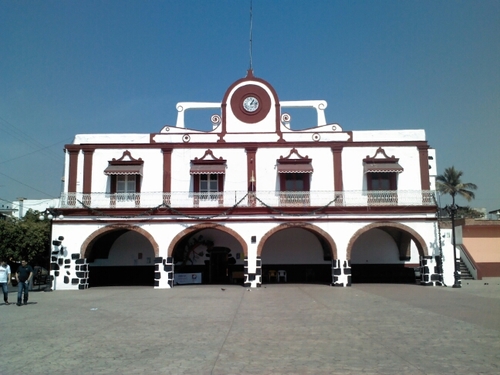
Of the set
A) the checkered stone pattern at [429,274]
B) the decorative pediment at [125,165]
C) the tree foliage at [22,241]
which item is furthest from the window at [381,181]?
the tree foliage at [22,241]

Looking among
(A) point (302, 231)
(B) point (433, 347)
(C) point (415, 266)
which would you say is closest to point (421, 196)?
(C) point (415, 266)

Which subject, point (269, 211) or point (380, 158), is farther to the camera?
point (380, 158)

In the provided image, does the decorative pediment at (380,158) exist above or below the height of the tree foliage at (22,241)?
above

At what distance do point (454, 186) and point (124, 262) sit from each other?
120 ft

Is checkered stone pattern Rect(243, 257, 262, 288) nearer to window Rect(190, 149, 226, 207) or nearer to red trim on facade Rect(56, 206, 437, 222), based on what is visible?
red trim on facade Rect(56, 206, 437, 222)

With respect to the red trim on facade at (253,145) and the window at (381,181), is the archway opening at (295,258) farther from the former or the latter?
the red trim on facade at (253,145)

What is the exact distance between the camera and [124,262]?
2445cm

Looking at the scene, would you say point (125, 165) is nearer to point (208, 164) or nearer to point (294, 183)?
point (208, 164)

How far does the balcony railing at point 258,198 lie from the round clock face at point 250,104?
4.46 metres

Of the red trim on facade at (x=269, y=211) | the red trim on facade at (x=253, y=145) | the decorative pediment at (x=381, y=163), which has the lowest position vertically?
the red trim on facade at (x=269, y=211)

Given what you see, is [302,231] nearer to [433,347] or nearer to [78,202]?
[78,202]

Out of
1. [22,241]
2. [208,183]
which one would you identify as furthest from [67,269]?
[208,183]

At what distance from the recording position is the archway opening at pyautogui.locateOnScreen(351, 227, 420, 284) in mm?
24469

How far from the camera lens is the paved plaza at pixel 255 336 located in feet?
22.4
